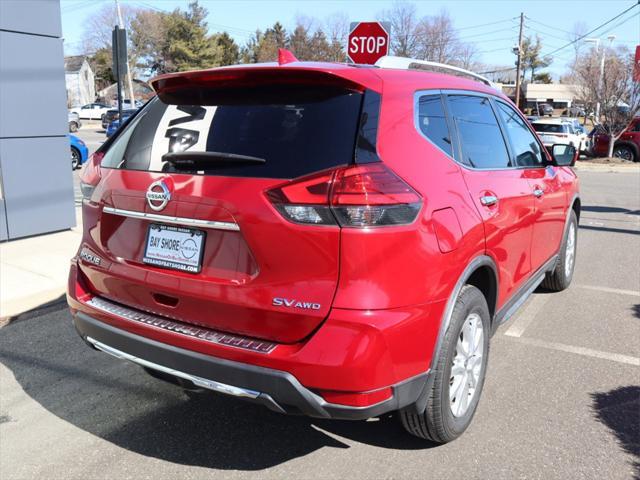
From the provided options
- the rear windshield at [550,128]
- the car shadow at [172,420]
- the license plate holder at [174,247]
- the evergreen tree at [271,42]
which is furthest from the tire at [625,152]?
the evergreen tree at [271,42]

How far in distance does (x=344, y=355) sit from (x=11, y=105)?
6.54 m

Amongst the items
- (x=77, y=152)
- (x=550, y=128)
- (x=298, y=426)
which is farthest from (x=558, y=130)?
(x=298, y=426)

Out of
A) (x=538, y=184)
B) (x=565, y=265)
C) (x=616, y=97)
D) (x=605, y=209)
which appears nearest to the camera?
(x=538, y=184)

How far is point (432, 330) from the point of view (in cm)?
262

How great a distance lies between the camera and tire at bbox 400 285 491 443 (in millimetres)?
2744

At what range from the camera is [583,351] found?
439 cm

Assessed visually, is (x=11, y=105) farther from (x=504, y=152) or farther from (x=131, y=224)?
(x=504, y=152)

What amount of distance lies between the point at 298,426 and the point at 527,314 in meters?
2.72

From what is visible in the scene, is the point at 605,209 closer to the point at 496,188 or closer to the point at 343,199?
the point at 496,188

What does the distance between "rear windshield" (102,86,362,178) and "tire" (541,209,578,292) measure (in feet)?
11.5

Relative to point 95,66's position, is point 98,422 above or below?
below

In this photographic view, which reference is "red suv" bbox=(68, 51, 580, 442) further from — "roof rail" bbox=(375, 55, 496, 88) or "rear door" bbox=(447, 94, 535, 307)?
"roof rail" bbox=(375, 55, 496, 88)

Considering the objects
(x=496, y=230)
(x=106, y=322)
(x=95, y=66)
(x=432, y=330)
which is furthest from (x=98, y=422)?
(x=95, y=66)

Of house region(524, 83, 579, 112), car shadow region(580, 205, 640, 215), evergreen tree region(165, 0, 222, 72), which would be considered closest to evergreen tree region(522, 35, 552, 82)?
house region(524, 83, 579, 112)
